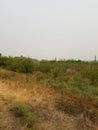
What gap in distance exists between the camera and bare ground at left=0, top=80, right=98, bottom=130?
9508 mm

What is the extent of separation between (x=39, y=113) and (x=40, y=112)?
85 millimetres

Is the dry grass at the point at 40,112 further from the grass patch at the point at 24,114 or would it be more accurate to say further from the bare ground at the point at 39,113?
the grass patch at the point at 24,114

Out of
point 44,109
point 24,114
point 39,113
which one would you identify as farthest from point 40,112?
point 24,114

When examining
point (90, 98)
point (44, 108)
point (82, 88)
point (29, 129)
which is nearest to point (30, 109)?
point (44, 108)

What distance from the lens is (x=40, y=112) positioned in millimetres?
10352

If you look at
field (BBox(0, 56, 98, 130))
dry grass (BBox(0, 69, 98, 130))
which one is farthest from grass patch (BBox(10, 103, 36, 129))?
dry grass (BBox(0, 69, 98, 130))

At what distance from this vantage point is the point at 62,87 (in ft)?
46.3

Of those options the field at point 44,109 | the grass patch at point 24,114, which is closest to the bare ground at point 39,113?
the field at point 44,109

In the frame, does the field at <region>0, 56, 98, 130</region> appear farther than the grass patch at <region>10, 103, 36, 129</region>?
Yes

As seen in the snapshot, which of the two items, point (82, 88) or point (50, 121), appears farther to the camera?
point (82, 88)

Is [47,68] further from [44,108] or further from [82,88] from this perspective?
[44,108]

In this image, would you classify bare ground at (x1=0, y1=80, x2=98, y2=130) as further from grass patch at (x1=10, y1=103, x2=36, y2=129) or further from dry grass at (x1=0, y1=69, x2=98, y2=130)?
grass patch at (x1=10, y1=103, x2=36, y2=129)

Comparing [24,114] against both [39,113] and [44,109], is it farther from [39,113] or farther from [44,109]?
[44,109]

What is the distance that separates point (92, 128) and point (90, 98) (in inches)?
92.2
